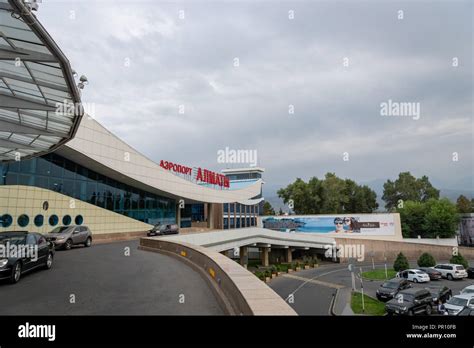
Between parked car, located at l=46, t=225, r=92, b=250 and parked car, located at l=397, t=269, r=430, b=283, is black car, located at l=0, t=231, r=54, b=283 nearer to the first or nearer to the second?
parked car, located at l=46, t=225, r=92, b=250

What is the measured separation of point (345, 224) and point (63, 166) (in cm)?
4287

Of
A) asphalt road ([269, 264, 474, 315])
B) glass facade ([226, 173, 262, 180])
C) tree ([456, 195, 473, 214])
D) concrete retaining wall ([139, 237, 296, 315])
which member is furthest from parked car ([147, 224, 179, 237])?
tree ([456, 195, 473, 214])

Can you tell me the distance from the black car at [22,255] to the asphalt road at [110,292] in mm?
332

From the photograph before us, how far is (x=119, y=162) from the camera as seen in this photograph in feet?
105

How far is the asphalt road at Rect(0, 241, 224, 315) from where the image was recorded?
684 centimetres

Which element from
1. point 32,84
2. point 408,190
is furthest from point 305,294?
point 408,190

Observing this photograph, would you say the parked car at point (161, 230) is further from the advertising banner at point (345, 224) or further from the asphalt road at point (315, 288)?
the advertising banner at point (345, 224)

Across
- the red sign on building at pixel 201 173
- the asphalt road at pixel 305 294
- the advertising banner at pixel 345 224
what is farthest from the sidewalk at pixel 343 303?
the advertising banner at pixel 345 224

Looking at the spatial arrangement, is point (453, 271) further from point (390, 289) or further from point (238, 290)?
point (238, 290)
